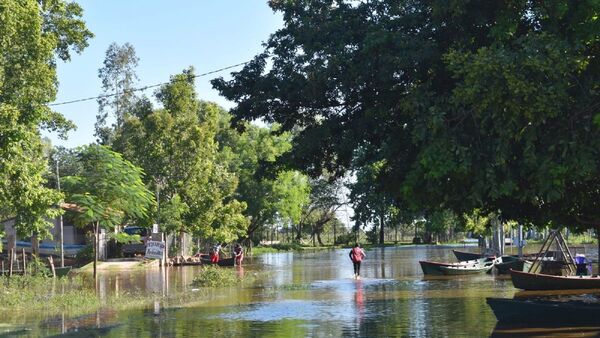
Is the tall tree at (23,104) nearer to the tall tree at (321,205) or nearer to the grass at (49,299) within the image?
the grass at (49,299)

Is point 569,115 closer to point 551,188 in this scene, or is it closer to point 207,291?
point 551,188

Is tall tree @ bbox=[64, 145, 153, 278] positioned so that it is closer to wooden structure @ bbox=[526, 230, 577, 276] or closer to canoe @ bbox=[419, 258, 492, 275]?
canoe @ bbox=[419, 258, 492, 275]

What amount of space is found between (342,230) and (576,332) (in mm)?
99872

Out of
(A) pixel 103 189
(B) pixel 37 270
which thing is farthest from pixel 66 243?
(B) pixel 37 270

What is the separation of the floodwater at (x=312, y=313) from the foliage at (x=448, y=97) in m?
3.26

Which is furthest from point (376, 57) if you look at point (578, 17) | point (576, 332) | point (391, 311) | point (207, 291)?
point (207, 291)

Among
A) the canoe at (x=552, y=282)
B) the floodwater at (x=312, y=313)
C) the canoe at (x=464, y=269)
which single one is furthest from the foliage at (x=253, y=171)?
the canoe at (x=552, y=282)

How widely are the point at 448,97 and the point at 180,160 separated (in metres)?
37.5

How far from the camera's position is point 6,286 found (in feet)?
87.5

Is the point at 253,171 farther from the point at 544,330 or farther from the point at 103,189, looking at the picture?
the point at 544,330

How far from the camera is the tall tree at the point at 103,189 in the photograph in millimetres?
35875

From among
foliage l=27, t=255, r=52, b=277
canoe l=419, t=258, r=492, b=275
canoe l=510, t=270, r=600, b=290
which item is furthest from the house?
canoe l=510, t=270, r=600, b=290

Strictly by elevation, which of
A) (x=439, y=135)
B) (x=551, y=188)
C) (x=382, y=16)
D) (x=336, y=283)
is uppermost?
(x=382, y=16)

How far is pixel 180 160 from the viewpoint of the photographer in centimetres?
4881
